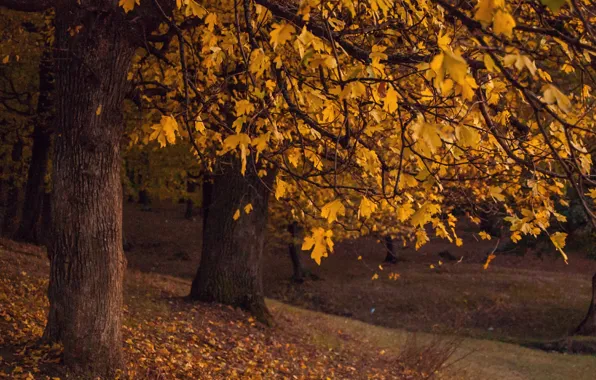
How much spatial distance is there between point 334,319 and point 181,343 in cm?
823

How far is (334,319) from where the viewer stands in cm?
1644

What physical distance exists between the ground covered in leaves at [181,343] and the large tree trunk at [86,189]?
34cm

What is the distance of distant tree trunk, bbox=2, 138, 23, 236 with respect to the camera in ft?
63.7

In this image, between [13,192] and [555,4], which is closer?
[555,4]

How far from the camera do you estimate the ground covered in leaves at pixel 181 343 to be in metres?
6.65

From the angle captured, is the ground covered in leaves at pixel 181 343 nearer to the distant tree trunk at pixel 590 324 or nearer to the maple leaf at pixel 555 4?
the maple leaf at pixel 555 4

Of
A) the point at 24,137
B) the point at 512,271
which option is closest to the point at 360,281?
the point at 512,271

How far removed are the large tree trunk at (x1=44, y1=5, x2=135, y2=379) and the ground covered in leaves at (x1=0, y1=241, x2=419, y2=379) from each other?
1.11ft

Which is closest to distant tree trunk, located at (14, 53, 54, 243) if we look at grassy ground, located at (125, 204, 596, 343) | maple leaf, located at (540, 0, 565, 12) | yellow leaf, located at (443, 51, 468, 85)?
grassy ground, located at (125, 204, 596, 343)

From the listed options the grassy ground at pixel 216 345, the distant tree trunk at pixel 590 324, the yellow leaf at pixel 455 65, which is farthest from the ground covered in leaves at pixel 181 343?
the distant tree trunk at pixel 590 324

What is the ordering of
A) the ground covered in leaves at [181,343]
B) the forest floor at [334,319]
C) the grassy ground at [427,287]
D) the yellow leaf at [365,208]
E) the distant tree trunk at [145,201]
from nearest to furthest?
the yellow leaf at [365,208], the ground covered in leaves at [181,343], the forest floor at [334,319], the grassy ground at [427,287], the distant tree trunk at [145,201]

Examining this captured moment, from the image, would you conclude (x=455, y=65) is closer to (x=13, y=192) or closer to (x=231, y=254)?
(x=231, y=254)

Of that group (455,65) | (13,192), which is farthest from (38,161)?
(455,65)

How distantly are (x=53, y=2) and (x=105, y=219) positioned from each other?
2.35m
